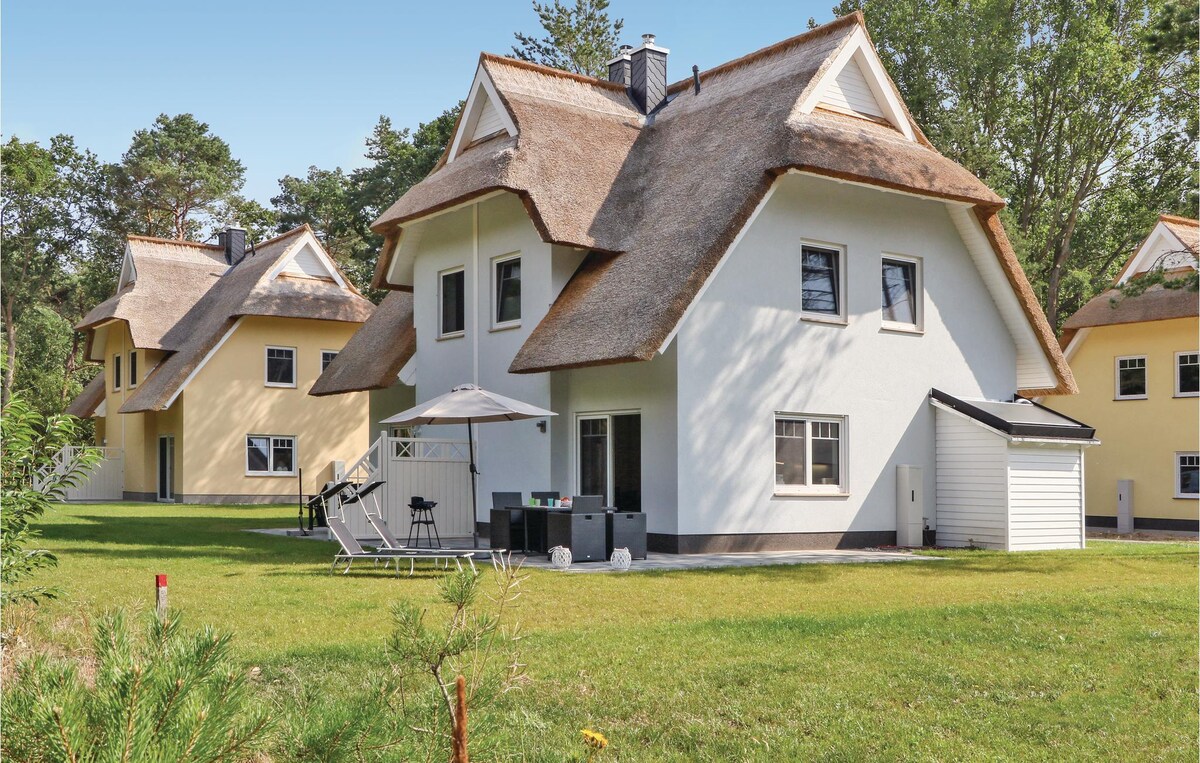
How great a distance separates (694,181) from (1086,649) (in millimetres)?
11987

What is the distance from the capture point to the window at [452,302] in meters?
22.1

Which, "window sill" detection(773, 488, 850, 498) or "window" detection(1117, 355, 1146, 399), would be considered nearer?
"window sill" detection(773, 488, 850, 498)

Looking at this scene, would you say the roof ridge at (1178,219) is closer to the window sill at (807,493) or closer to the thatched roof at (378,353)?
the window sill at (807,493)

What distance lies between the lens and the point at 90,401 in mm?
43688

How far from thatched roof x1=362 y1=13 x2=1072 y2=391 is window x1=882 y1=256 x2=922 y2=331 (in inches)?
60.8

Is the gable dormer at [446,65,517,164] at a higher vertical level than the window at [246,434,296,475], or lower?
higher

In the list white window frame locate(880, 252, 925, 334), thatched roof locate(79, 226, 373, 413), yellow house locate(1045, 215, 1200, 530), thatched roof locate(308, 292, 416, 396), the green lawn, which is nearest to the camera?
the green lawn

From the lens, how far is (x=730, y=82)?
71.6 feet

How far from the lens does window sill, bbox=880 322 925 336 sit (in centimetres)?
1998

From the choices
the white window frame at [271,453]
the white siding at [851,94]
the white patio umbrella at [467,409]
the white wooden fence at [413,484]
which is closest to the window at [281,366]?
the white window frame at [271,453]

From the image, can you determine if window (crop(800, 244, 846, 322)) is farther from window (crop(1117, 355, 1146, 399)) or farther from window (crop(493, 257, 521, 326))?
window (crop(1117, 355, 1146, 399))

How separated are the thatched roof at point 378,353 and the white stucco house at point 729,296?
118cm

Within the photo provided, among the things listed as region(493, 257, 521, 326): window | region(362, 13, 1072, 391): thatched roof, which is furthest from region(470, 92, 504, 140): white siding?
region(493, 257, 521, 326): window

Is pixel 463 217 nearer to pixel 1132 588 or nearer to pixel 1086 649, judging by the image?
pixel 1132 588
